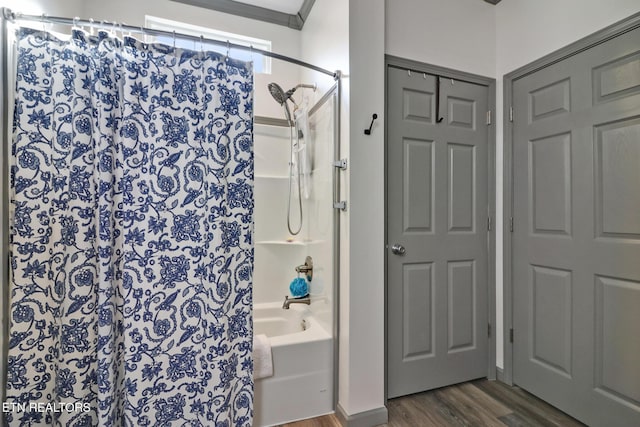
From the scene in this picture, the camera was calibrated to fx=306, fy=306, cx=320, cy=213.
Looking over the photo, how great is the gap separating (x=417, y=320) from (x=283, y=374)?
0.88 m

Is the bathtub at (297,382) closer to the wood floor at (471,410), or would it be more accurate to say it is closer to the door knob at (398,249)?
the wood floor at (471,410)

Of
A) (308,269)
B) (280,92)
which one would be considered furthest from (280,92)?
(308,269)

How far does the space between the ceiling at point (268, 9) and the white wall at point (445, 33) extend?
820mm

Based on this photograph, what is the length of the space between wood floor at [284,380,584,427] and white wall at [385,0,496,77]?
212 centimetres

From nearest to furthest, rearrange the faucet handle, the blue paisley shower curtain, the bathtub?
the blue paisley shower curtain
the bathtub
the faucet handle

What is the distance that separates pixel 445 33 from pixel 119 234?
2.23 metres

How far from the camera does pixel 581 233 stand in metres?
1.68

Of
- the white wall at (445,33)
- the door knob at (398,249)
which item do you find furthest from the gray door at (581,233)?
the door knob at (398,249)

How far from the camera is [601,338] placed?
5.24 ft

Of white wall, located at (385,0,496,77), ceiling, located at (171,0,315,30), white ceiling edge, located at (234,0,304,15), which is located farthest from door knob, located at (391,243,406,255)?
white ceiling edge, located at (234,0,304,15)

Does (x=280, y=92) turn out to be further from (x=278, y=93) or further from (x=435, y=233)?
(x=435, y=233)

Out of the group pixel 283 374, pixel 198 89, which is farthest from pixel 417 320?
pixel 198 89

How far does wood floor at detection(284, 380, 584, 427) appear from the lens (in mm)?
1677

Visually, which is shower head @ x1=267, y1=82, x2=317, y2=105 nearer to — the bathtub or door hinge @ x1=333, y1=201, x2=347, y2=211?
door hinge @ x1=333, y1=201, x2=347, y2=211
